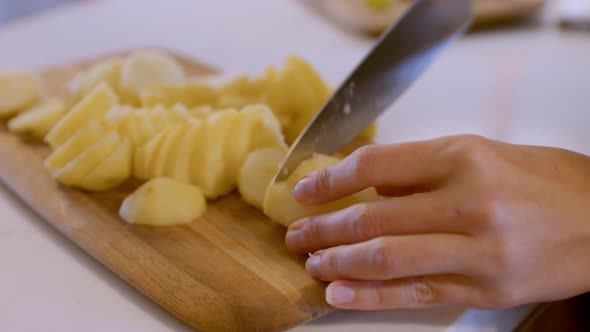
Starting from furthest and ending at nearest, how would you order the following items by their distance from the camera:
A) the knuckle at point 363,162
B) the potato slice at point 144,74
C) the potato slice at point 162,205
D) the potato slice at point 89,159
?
1. the potato slice at point 144,74
2. the potato slice at point 89,159
3. the potato slice at point 162,205
4. the knuckle at point 363,162

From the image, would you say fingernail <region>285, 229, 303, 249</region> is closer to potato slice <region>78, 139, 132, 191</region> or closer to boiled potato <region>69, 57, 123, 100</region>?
potato slice <region>78, 139, 132, 191</region>

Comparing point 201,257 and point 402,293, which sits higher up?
point 402,293

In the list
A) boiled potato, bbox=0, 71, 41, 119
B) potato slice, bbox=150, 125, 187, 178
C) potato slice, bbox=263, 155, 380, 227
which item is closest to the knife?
potato slice, bbox=263, 155, 380, 227

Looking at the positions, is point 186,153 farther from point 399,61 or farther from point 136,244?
point 399,61

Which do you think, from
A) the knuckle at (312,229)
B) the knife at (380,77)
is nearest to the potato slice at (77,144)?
the knife at (380,77)

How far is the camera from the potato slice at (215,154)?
1.26m

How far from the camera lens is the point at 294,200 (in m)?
1.11

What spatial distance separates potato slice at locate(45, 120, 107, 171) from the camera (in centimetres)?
133

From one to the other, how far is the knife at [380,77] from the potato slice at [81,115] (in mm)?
500

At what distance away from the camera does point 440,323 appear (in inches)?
39.3

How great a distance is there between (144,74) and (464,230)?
106 centimetres

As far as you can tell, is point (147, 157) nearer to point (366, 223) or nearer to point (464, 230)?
point (366, 223)

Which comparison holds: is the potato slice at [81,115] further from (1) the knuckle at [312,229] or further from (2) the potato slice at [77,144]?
(1) the knuckle at [312,229]

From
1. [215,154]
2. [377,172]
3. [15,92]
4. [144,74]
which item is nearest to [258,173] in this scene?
[215,154]
